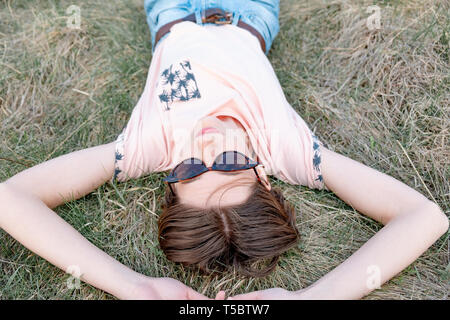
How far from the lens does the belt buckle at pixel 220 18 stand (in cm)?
267

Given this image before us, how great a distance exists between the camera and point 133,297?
1817 mm

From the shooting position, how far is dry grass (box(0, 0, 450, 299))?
211 centimetres

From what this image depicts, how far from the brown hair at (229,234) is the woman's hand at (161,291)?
Answer: 12 centimetres

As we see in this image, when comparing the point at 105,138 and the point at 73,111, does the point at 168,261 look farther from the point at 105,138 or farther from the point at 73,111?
the point at 73,111

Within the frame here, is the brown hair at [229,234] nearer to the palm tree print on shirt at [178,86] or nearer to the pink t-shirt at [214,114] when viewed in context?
the pink t-shirt at [214,114]

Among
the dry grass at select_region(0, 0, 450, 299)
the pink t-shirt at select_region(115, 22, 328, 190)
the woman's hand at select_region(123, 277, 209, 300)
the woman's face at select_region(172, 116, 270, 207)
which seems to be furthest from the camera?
the pink t-shirt at select_region(115, 22, 328, 190)

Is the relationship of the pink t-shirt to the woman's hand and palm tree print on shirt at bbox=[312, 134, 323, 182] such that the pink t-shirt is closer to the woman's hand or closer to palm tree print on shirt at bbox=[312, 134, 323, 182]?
palm tree print on shirt at bbox=[312, 134, 323, 182]

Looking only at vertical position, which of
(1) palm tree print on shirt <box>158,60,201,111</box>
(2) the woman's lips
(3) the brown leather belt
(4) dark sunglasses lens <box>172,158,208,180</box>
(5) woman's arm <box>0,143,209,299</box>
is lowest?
(5) woman's arm <box>0,143,209,299</box>

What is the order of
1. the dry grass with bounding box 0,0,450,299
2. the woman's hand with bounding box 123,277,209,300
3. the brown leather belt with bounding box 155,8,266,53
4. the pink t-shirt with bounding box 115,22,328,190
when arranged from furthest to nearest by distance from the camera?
the brown leather belt with bounding box 155,8,266,53, the pink t-shirt with bounding box 115,22,328,190, the dry grass with bounding box 0,0,450,299, the woman's hand with bounding box 123,277,209,300

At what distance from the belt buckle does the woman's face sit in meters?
0.80

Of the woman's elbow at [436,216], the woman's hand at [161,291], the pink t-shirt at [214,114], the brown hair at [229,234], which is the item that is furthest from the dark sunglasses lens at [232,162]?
the woman's elbow at [436,216]

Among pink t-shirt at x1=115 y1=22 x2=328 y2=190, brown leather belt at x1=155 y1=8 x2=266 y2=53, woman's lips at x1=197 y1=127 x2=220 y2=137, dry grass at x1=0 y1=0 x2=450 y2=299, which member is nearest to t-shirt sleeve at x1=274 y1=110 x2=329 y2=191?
pink t-shirt at x1=115 y1=22 x2=328 y2=190

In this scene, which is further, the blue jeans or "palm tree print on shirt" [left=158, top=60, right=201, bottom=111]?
the blue jeans

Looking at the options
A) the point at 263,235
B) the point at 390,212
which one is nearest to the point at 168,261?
the point at 263,235
